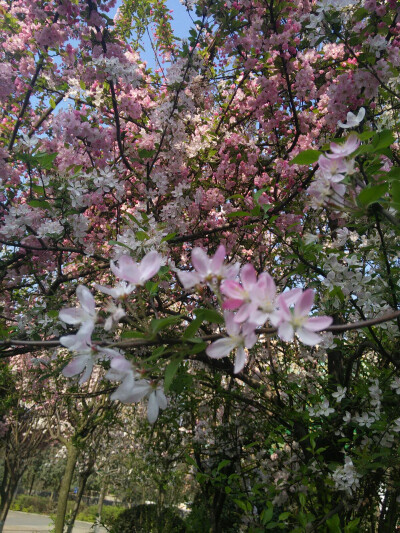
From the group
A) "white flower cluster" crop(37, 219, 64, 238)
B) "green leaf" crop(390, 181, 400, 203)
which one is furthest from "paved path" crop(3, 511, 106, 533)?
"green leaf" crop(390, 181, 400, 203)

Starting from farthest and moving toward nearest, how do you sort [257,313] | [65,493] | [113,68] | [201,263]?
[65,493], [113,68], [201,263], [257,313]

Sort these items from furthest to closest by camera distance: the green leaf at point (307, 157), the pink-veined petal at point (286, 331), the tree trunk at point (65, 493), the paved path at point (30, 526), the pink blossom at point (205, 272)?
the paved path at point (30, 526) → the tree trunk at point (65, 493) → the green leaf at point (307, 157) → the pink blossom at point (205, 272) → the pink-veined petal at point (286, 331)

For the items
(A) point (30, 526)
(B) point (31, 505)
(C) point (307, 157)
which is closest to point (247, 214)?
(C) point (307, 157)

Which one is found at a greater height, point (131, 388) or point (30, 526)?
point (131, 388)

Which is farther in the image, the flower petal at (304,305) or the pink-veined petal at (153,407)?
the pink-veined petal at (153,407)

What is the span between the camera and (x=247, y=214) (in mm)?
1585

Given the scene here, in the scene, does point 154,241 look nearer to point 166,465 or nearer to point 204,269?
point 204,269

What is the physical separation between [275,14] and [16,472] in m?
11.3

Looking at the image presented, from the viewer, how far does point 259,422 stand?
3.58 metres

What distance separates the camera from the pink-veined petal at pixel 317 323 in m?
0.65

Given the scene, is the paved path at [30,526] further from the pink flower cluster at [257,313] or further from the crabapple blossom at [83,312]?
the pink flower cluster at [257,313]

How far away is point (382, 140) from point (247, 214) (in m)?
0.63

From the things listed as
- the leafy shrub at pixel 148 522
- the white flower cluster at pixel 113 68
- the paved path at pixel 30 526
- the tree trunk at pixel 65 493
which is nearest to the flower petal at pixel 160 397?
the white flower cluster at pixel 113 68

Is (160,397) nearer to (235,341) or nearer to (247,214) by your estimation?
(235,341)
